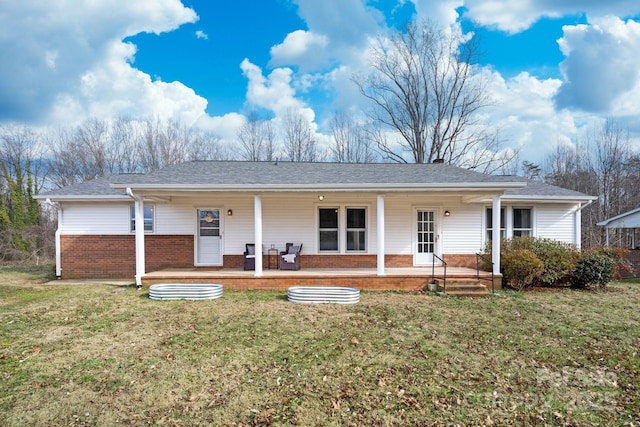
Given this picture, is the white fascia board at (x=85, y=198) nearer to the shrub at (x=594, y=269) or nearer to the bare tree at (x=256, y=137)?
the shrub at (x=594, y=269)

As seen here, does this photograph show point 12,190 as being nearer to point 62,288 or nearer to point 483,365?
point 62,288

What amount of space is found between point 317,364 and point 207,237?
7631 mm

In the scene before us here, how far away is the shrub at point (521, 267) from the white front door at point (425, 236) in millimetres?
2166

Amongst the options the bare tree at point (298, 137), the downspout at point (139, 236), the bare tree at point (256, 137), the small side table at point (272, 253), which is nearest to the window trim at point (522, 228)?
the small side table at point (272, 253)

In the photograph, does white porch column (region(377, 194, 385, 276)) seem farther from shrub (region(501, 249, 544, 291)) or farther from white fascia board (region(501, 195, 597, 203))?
white fascia board (region(501, 195, 597, 203))

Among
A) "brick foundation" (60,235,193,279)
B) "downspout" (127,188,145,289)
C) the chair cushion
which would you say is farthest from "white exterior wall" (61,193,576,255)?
"downspout" (127,188,145,289)

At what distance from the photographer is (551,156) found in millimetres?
25234

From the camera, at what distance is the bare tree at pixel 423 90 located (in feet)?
78.7

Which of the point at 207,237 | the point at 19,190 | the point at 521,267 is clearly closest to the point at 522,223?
the point at 521,267

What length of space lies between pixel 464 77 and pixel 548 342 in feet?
74.8

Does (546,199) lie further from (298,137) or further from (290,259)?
(298,137)

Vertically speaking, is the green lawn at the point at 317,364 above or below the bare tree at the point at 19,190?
below

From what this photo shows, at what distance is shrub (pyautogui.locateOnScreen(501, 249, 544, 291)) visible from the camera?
9.12 m

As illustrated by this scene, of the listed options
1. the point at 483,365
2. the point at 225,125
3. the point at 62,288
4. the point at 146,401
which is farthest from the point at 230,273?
the point at 225,125
